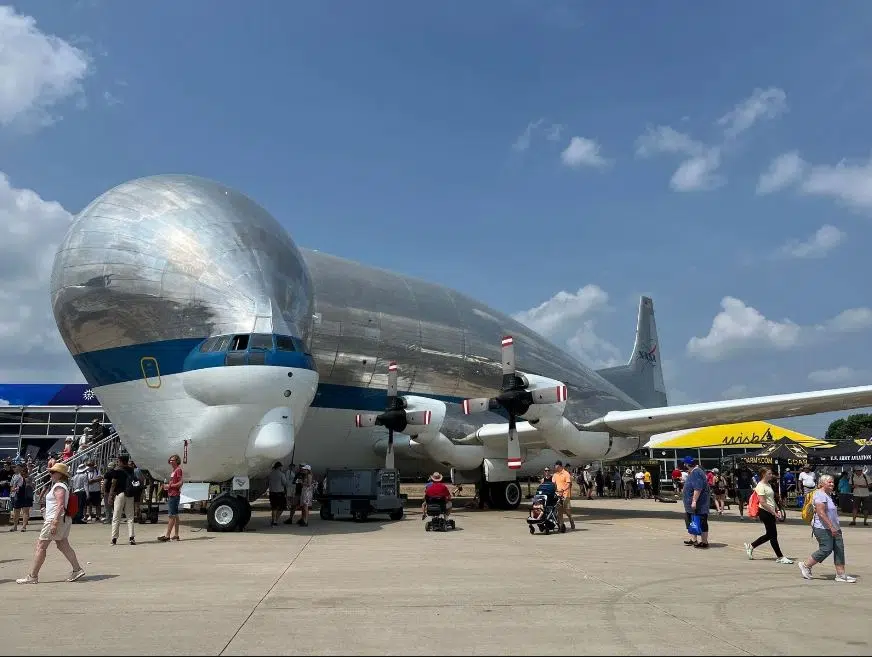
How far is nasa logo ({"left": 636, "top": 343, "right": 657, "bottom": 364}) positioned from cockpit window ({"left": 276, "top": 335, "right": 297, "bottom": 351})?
23778 millimetres

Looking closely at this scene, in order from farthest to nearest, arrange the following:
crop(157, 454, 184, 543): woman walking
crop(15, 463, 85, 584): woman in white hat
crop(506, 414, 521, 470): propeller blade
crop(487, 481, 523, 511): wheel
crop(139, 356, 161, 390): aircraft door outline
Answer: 1. crop(487, 481, 523, 511): wheel
2. crop(506, 414, 521, 470): propeller blade
3. crop(139, 356, 161, 390): aircraft door outline
4. crop(157, 454, 184, 543): woman walking
5. crop(15, 463, 85, 584): woman in white hat

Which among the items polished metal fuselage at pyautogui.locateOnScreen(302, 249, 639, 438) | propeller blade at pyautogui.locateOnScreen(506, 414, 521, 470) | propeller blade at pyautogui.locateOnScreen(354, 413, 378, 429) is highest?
polished metal fuselage at pyautogui.locateOnScreen(302, 249, 639, 438)

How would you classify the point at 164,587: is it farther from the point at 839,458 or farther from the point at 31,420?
the point at 31,420

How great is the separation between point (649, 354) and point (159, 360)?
26223mm

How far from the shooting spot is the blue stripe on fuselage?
13992mm

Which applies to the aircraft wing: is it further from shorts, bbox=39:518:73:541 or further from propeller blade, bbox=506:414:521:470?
shorts, bbox=39:518:73:541

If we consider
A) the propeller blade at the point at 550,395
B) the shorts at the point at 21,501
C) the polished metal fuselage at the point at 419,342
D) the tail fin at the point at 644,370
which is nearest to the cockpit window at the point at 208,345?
the shorts at the point at 21,501

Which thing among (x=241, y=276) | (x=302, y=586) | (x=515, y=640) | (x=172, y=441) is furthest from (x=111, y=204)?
(x=515, y=640)

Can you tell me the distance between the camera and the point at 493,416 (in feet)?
83.7

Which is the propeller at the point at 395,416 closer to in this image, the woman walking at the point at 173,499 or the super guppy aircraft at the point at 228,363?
the super guppy aircraft at the point at 228,363

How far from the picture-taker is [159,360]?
14430 millimetres

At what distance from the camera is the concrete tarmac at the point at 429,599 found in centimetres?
544

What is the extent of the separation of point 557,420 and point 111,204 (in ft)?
40.1

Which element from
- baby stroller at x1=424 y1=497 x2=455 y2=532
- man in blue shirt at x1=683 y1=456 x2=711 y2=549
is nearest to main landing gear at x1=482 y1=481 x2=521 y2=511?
baby stroller at x1=424 y1=497 x2=455 y2=532
